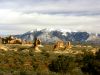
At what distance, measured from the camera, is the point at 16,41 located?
136000 millimetres

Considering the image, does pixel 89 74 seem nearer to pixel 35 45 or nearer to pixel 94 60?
pixel 94 60

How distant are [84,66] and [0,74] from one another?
1368 centimetres

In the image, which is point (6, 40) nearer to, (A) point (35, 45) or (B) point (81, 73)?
(A) point (35, 45)

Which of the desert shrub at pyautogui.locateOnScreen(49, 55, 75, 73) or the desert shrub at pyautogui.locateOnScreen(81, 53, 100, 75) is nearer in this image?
the desert shrub at pyautogui.locateOnScreen(81, 53, 100, 75)

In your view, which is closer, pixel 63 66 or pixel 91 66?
pixel 91 66

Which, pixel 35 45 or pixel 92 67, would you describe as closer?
pixel 92 67

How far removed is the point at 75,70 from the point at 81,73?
221 cm

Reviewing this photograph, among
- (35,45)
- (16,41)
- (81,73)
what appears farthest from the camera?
(16,41)

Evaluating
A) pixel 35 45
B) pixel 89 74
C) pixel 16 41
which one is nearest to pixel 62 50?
pixel 35 45

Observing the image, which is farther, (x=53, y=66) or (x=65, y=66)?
(x=53, y=66)

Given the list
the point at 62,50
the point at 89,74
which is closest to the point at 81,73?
the point at 89,74

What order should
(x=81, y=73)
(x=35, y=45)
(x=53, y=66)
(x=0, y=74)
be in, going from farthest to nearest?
(x=35, y=45)
(x=53, y=66)
(x=81, y=73)
(x=0, y=74)

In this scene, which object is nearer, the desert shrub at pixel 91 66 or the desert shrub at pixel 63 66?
the desert shrub at pixel 91 66

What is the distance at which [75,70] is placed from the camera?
38.4 meters
